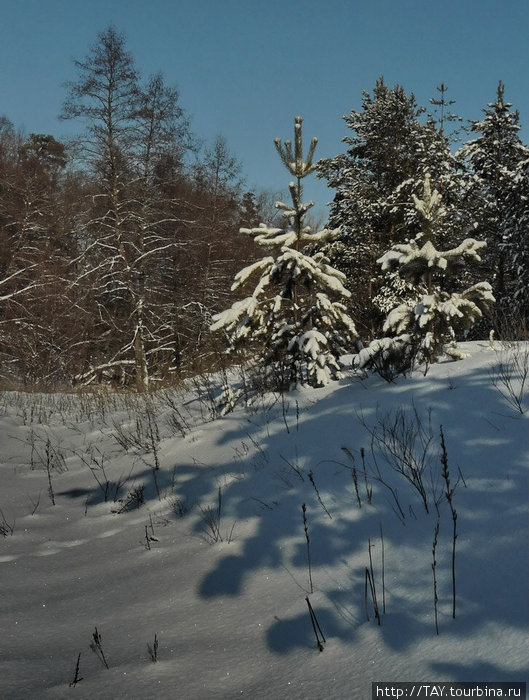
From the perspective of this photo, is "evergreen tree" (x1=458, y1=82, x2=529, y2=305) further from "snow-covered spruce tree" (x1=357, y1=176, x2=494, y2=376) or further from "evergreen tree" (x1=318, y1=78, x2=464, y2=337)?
"snow-covered spruce tree" (x1=357, y1=176, x2=494, y2=376)

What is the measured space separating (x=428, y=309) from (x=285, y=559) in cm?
490

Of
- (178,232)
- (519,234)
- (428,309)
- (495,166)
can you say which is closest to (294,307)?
(428,309)

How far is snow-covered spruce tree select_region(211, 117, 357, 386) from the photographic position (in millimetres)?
6039

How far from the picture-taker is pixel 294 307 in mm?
6367

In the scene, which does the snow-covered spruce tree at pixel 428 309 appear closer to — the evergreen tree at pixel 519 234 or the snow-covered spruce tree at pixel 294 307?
the snow-covered spruce tree at pixel 294 307

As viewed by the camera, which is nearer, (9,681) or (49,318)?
(9,681)

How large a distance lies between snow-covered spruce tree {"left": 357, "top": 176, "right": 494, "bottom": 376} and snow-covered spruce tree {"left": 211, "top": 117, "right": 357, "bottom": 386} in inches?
29.7

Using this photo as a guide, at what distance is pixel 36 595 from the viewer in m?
2.41

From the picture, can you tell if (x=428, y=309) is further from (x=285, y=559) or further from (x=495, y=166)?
(x=495, y=166)

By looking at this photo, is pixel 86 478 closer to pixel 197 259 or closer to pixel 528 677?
→ pixel 528 677

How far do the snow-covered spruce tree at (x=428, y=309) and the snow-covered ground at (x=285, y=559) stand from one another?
0.75 m

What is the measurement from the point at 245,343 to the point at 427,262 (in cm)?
301

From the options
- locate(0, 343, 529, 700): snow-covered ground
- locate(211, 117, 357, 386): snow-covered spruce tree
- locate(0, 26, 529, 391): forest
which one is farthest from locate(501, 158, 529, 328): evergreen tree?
locate(0, 343, 529, 700): snow-covered ground

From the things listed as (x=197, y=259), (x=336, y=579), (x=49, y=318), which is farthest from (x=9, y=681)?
(x=197, y=259)
